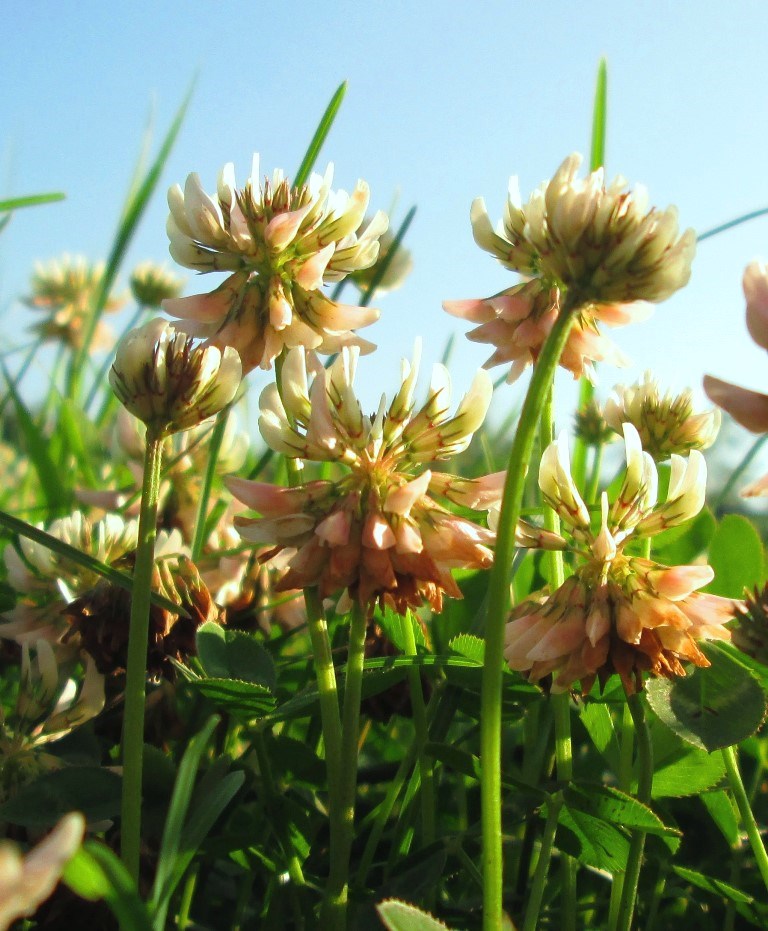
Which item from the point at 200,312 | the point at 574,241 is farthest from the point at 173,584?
the point at 574,241

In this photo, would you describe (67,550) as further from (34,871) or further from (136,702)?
(34,871)

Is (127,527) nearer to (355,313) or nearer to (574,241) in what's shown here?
(355,313)

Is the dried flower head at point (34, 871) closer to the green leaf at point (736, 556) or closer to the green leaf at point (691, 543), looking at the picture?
the green leaf at point (736, 556)

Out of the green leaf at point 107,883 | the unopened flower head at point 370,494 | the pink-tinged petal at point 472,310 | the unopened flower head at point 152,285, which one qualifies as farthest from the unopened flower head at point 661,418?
the unopened flower head at point 152,285

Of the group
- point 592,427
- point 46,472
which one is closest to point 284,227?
point 46,472

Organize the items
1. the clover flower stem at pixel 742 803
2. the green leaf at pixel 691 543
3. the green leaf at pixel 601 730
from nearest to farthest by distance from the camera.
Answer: the clover flower stem at pixel 742 803 < the green leaf at pixel 601 730 < the green leaf at pixel 691 543

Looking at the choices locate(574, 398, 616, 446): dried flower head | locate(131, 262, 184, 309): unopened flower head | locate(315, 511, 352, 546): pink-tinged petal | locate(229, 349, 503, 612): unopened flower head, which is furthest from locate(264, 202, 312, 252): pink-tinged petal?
locate(131, 262, 184, 309): unopened flower head
